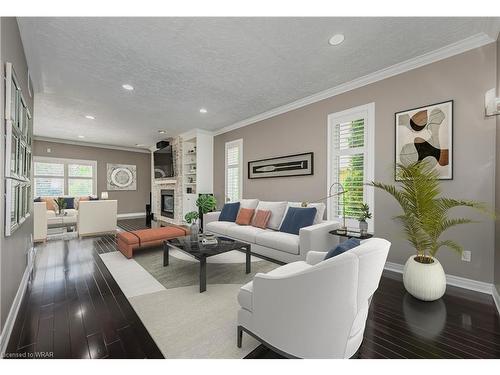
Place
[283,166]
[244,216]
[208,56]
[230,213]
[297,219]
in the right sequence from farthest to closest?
[230,213] → [283,166] → [244,216] → [297,219] → [208,56]

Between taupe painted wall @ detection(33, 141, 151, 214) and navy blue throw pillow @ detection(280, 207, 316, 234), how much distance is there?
753cm

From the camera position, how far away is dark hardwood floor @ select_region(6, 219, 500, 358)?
1535 mm

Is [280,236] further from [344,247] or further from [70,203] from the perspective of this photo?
[70,203]

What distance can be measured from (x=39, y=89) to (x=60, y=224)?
3406mm

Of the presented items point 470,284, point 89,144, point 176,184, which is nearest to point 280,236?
point 470,284

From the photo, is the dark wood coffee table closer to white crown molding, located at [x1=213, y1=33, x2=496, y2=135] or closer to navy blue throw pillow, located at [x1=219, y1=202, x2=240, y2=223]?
navy blue throw pillow, located at [x1=219, y1=202, x2=240, y2=223]

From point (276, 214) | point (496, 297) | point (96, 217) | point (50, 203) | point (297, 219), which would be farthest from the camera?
point (50, 203)

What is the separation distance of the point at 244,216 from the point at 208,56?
283 cm

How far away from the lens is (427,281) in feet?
7.30

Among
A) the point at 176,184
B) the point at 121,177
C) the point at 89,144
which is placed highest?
the point at 89,144

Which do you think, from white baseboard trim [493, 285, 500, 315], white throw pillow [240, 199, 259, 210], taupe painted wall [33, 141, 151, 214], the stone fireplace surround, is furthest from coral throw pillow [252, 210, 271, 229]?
taupe painted wall [33, 141, 151, 214]

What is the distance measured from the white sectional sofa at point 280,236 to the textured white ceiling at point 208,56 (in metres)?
2.11
